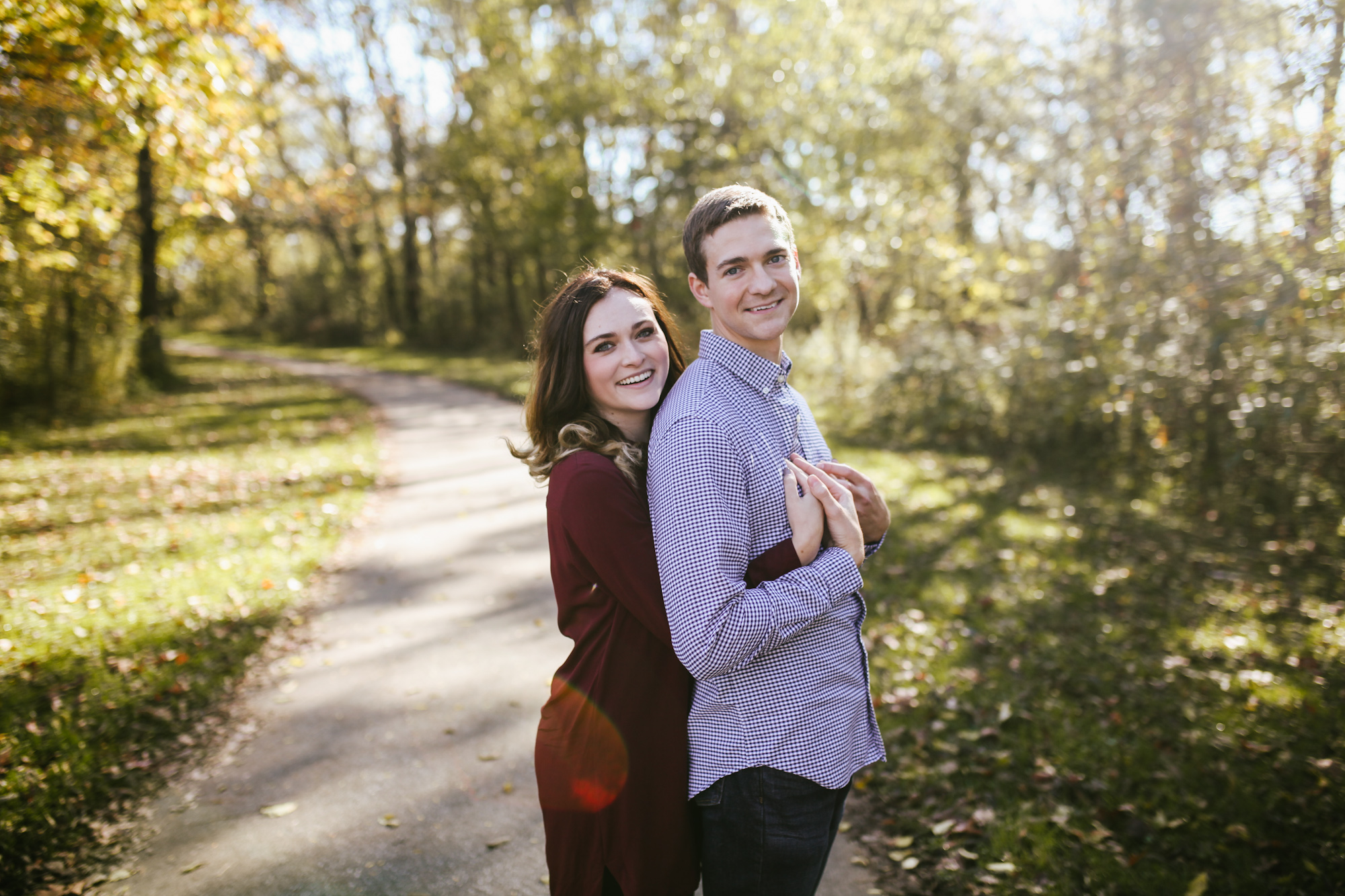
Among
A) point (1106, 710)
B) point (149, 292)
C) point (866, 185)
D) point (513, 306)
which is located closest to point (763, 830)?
point (1106, 710)

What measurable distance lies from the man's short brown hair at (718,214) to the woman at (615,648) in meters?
0.22

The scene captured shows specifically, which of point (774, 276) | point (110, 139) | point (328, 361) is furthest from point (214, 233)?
point (774, 276)

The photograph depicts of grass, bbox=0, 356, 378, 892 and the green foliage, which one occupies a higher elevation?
the green foliage

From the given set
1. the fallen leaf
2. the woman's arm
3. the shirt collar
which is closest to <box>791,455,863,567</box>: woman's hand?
the woman's arm

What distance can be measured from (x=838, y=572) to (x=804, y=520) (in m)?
0.15

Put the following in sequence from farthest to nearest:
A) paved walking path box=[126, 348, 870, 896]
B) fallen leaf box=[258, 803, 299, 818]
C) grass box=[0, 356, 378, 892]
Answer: grass box=[0, 356, 378, 892] → fallen leaf box=[258, 803, 299, 818] → paved walking path box=[126, 348, 870, 896]

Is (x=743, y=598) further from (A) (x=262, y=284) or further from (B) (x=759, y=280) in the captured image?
(A) (x=262, y=284)

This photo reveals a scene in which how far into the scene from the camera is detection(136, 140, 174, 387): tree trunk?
16.5 meters

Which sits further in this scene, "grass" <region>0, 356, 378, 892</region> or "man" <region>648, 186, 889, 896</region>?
"grass" <region>0, 356, 378, 892</region>

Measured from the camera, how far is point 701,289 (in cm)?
213

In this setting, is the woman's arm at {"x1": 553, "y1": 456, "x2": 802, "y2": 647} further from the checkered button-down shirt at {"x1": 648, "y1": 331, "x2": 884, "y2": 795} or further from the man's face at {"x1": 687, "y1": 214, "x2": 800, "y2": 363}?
the man's face at {"x1": 687, "y1": 214, "x2": 800, "y2": 363}

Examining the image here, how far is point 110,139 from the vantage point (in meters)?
7.45

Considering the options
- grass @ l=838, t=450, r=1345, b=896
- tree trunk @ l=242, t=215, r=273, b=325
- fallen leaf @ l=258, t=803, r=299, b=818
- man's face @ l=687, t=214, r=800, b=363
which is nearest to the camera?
man's face @ l=687, t=214, r=800, b=363

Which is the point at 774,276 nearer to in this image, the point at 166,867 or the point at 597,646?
the point at 597,646
